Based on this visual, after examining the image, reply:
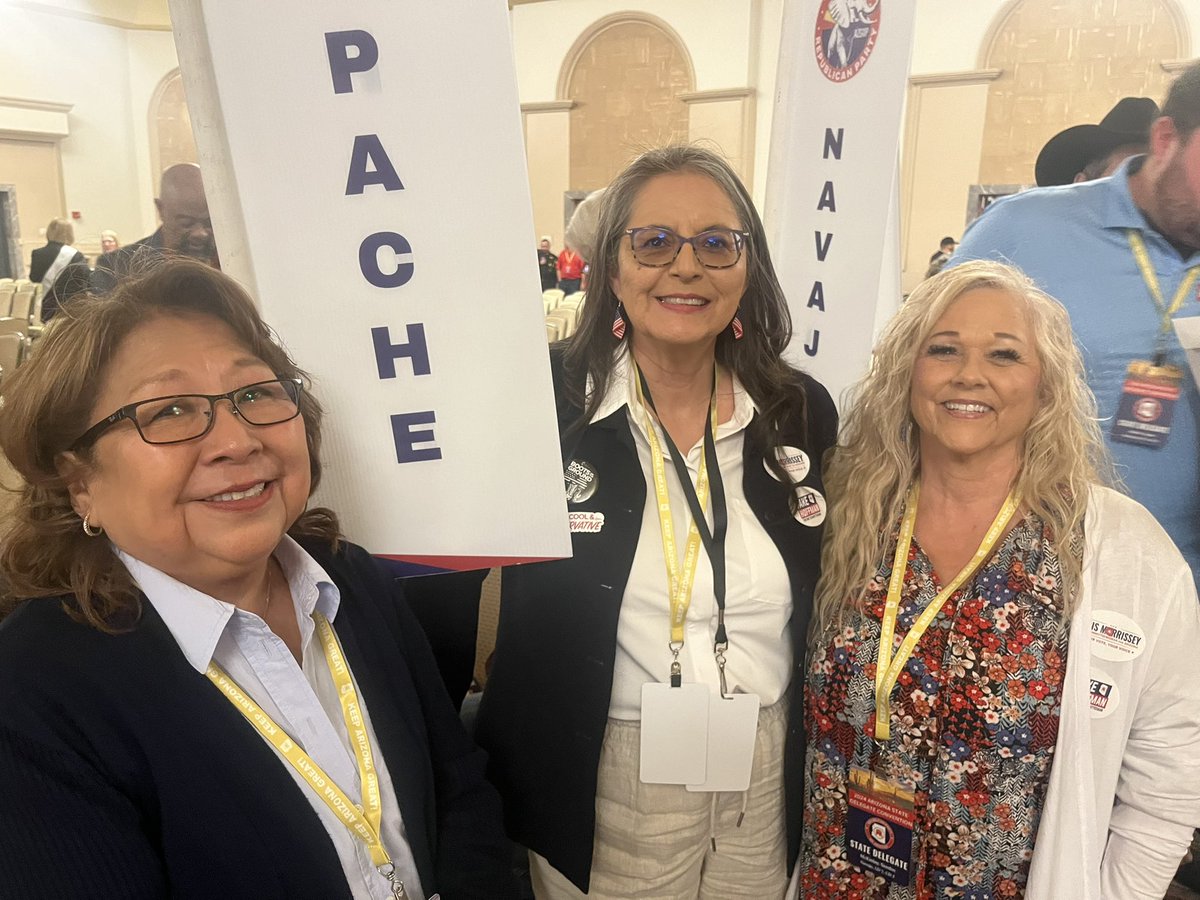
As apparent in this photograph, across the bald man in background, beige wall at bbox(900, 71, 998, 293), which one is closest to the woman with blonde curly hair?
the bald man in background

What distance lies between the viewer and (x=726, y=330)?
181cm

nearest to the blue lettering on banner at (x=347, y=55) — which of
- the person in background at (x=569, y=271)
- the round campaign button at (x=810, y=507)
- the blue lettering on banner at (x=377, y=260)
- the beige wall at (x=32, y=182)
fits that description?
the blue lettering on banner at (x=377, y=260)

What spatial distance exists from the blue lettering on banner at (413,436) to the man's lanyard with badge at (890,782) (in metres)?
0.89

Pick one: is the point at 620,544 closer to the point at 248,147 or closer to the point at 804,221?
the point at 248,147

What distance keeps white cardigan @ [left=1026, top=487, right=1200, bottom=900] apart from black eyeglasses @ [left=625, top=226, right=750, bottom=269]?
83 centimetres

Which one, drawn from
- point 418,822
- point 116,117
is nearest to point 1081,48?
point 418,822

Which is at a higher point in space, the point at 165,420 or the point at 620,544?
the point at 165,420

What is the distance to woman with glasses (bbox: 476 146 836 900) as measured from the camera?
1.54 metres

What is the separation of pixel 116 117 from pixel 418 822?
18.3 meters

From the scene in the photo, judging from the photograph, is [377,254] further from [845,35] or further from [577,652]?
[845,35]

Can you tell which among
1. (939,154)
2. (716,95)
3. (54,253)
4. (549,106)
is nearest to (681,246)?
(54,253)

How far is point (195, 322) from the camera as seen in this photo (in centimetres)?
111

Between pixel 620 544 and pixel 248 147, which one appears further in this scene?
pixel 620 544

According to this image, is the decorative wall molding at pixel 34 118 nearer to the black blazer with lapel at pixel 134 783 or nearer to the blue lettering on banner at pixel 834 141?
the blue lettering on banner at pixel 834 141
